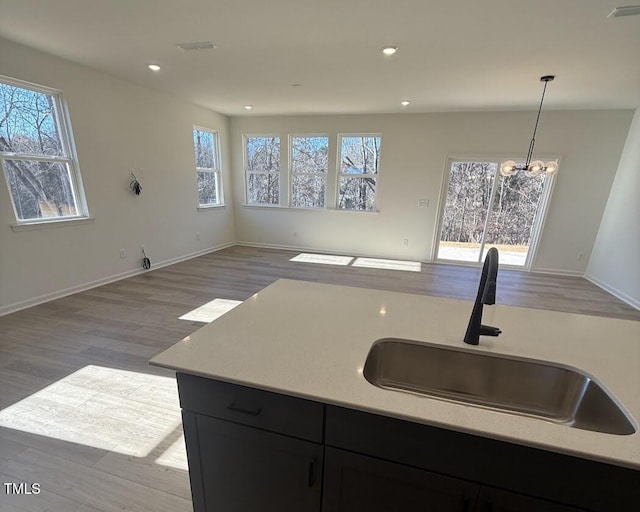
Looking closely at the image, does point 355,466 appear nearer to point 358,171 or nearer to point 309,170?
point 358,171

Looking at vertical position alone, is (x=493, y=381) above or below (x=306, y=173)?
below

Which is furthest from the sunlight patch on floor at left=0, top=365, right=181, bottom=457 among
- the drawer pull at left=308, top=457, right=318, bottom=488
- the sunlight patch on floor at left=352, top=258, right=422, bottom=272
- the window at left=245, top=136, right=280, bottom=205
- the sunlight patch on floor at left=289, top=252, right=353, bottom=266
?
the window at left=245, top=136, right=280, bottom=205

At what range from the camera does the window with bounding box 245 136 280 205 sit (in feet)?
20.3

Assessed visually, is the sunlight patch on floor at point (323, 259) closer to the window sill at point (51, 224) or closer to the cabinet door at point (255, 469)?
the window sill at point (51, 224)

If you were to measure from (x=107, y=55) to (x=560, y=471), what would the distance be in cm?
461

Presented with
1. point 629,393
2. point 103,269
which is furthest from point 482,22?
point 103,269

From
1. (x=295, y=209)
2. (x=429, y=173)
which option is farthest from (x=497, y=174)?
(x=295, y=209)

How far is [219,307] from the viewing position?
3.43 metres

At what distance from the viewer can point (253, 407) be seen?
2.89ft

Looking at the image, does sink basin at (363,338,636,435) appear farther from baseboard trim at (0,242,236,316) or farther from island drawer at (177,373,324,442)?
baseboard trim at (0,242,236,316)

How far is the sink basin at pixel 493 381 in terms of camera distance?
0.95m

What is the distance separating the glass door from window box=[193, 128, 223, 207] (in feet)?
15.0

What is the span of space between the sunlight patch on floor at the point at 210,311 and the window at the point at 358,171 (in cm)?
337

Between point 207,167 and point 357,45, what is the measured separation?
409 centimetres
